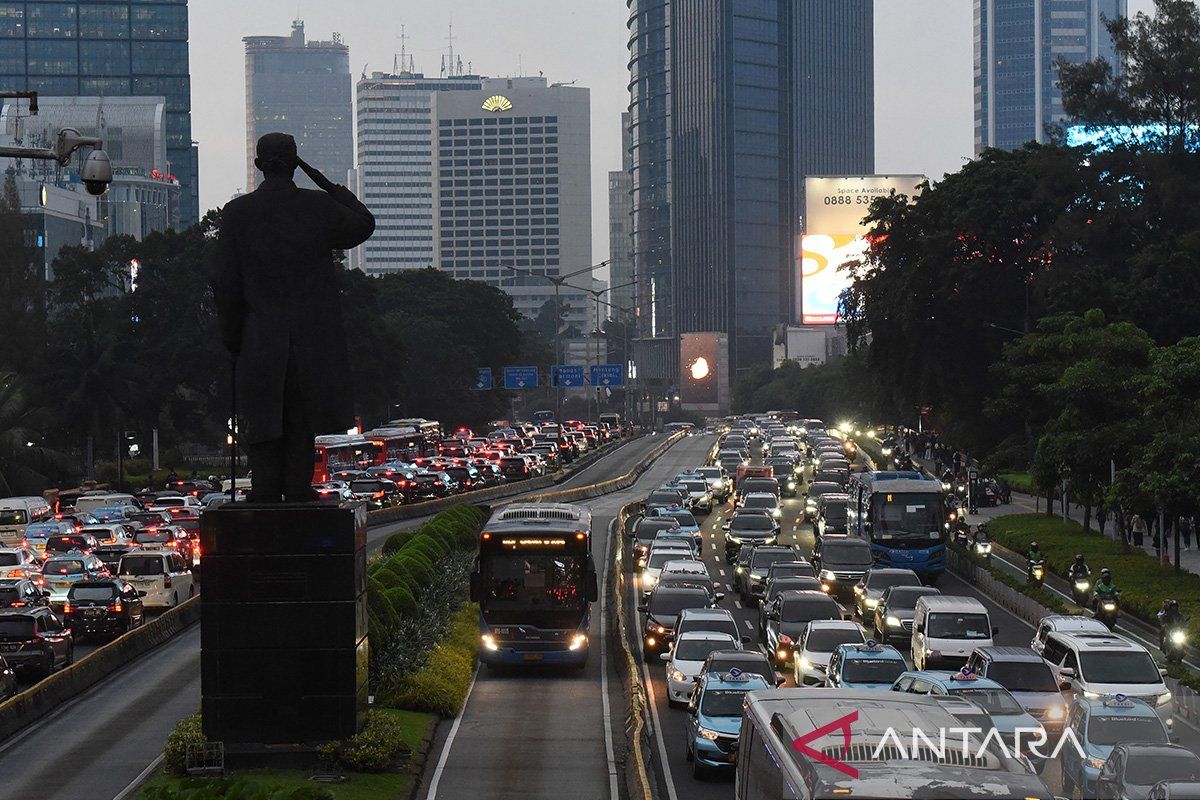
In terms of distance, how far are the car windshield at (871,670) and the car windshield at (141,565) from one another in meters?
21.7

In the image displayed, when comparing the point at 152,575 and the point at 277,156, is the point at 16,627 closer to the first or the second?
the point at 152,575

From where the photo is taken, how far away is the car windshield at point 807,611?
37094 millimetres

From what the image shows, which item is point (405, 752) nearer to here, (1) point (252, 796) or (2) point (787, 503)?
(1) point (252, 796)

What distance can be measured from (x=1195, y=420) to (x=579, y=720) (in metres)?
22.2

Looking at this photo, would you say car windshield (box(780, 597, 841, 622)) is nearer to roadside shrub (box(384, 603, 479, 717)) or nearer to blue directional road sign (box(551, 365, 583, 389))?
roadside shrub (box(384, 603, 479, 717))

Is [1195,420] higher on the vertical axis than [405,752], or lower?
higher

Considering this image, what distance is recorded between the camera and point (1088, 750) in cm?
2186

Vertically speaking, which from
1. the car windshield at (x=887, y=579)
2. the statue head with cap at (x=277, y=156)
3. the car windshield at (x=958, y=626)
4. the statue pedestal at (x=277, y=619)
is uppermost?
the statue head with cap at (x=277, y=156)

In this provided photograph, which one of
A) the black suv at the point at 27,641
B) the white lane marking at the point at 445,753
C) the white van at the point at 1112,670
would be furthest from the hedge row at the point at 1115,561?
the black suv at the point at 27,641

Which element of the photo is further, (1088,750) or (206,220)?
(206,220)

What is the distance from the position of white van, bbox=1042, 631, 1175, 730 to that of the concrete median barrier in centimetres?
1653

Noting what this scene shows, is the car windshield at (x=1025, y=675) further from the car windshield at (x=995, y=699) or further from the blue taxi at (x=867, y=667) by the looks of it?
the car windshield at (x=995, y=699)

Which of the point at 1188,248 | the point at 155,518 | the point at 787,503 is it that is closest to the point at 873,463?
the point at 787,503

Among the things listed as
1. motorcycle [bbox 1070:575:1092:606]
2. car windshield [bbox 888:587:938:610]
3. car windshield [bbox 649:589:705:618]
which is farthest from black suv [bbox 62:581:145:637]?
motorcycle [bbox 1070:575:1092:606]
